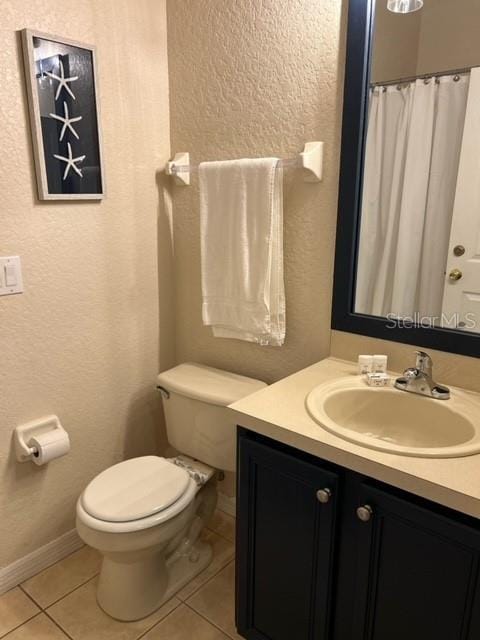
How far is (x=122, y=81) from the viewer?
179cm

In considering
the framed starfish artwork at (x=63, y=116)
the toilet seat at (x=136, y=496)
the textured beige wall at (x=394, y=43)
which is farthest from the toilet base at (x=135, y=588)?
the textured beige wall at (x=394, y=43)

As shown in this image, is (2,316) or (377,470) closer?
(377,470)

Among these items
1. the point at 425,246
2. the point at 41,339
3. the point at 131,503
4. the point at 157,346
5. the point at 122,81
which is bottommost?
the point at 131,503

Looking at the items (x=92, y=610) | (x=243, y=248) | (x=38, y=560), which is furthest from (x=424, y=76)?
(x=38, y=560)

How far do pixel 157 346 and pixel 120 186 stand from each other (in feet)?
2.31

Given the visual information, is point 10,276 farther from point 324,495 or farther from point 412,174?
point 412,174

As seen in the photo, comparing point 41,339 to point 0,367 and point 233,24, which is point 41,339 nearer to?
point 0,367

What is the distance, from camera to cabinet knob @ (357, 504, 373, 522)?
1.10m

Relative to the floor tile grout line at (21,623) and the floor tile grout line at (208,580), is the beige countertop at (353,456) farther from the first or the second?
the floor tile grout line at (21,623)

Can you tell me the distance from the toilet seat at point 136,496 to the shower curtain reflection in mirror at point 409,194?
2.88 ft

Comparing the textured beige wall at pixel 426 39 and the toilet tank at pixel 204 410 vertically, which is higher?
the textured beige wall at pixel 426 39

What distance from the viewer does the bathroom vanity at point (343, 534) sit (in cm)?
100

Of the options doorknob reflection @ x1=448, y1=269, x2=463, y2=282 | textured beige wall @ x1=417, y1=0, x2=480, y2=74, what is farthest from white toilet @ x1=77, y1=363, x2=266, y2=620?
textured beige wall @ x1=417, y1=0, x2=480, y2=74

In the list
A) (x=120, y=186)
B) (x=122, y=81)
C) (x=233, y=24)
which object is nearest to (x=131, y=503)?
(x=120, y=186)
